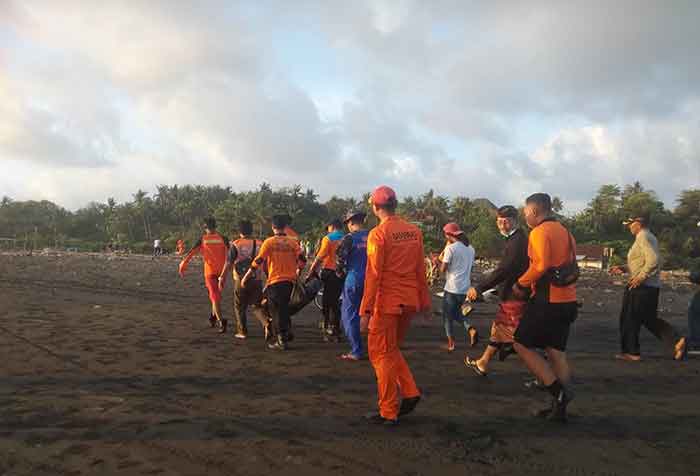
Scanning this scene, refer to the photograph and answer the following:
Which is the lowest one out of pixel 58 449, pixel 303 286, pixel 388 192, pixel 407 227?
pixel 58 449

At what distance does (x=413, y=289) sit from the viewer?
4.29 meters

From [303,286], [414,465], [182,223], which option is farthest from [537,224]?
[182,223]

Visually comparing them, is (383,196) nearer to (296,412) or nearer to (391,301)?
(391,301)

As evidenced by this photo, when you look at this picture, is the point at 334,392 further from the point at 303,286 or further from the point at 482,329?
the point at 482,329

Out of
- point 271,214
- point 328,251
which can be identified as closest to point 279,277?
point 328,251

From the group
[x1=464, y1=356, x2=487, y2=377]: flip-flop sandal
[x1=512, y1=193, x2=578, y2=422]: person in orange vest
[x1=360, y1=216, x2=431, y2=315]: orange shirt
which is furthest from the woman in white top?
[x1=360, y1=216, x2=431, y2=315]: orange shirt

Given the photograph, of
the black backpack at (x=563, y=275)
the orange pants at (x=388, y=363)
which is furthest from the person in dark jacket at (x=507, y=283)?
the orange pants at (x=388, y=363)

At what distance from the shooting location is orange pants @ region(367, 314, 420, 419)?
407 cm

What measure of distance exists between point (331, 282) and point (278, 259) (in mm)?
1108

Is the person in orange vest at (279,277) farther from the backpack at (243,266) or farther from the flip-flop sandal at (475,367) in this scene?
the flip-flop sandal at (475,367)

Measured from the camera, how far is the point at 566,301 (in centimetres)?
440

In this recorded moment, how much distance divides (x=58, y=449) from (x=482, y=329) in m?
7.68

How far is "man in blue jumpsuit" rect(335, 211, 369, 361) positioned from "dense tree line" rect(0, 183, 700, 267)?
1311 inches

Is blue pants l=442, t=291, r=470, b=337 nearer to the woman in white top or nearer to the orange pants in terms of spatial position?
the woman in white top
